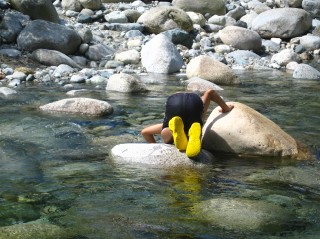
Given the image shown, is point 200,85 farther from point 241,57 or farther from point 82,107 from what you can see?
point 241,57

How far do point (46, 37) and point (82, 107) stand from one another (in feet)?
20.5

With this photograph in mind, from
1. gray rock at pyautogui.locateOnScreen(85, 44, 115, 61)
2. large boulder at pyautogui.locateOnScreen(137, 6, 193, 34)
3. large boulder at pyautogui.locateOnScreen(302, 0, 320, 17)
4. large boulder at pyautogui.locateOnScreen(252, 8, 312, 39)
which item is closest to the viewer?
gray rock at pyautogui.locateOnScreen(85, 44, 115, 61)

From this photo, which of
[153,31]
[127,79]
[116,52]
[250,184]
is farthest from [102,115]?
[153,31]

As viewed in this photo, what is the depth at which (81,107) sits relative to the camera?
892 centimetres

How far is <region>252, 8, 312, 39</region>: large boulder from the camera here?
776 inches

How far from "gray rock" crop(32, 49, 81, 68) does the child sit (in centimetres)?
796

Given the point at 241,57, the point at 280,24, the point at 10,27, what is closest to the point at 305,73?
the point at 241,57

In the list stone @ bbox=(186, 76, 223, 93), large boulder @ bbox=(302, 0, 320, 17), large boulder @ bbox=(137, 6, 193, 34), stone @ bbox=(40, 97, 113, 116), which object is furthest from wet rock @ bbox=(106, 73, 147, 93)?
large boulder @ bbox=(302, 0, 320, 17)

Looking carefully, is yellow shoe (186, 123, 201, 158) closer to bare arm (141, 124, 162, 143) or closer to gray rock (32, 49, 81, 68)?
bare arm (141, 124, 162, 143)

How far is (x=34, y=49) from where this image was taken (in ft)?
48.0

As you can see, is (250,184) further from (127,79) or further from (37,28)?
(37,28)

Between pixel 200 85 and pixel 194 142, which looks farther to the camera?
pixel 200 85

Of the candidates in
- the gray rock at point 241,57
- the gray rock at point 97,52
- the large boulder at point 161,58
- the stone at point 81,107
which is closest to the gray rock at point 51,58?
the gray rock at point 97,52

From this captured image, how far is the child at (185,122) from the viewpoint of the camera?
19.6ft
